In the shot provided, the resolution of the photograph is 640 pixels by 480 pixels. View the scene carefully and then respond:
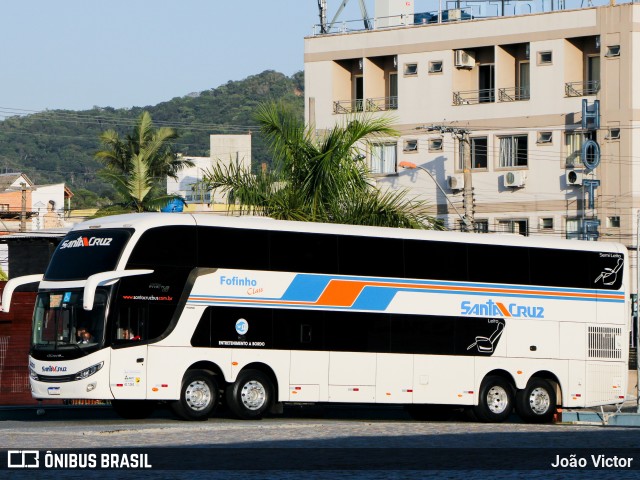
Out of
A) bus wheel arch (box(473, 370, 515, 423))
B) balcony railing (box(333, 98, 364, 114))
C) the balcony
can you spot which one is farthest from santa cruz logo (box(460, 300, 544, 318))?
balcony railing (box(333, 98, 364, 114))

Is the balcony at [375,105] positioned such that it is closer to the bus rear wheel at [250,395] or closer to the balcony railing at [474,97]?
the balcony railing at [474,97]

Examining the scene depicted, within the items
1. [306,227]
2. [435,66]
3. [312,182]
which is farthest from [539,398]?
[435,66]

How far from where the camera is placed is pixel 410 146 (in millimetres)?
69438

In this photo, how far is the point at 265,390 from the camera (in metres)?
28.3

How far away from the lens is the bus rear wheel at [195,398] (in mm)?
27344

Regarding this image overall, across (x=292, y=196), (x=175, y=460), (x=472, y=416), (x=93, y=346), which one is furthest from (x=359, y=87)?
(x=175, y=460)

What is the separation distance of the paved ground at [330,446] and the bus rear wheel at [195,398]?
19.0 inches

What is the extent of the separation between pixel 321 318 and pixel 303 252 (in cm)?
146

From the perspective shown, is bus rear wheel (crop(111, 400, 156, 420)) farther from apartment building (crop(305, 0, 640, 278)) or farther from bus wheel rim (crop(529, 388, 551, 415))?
apartment building (crop(305, 0, 640, 278))

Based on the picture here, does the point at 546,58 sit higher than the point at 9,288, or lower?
higher

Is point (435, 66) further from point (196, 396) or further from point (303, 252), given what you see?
point (196, 396)

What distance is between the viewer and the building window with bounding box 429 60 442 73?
67625mm

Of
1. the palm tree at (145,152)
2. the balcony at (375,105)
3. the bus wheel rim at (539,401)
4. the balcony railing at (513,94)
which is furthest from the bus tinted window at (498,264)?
the balcony at (375,105)

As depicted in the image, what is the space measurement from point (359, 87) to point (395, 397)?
4346 centimetres
